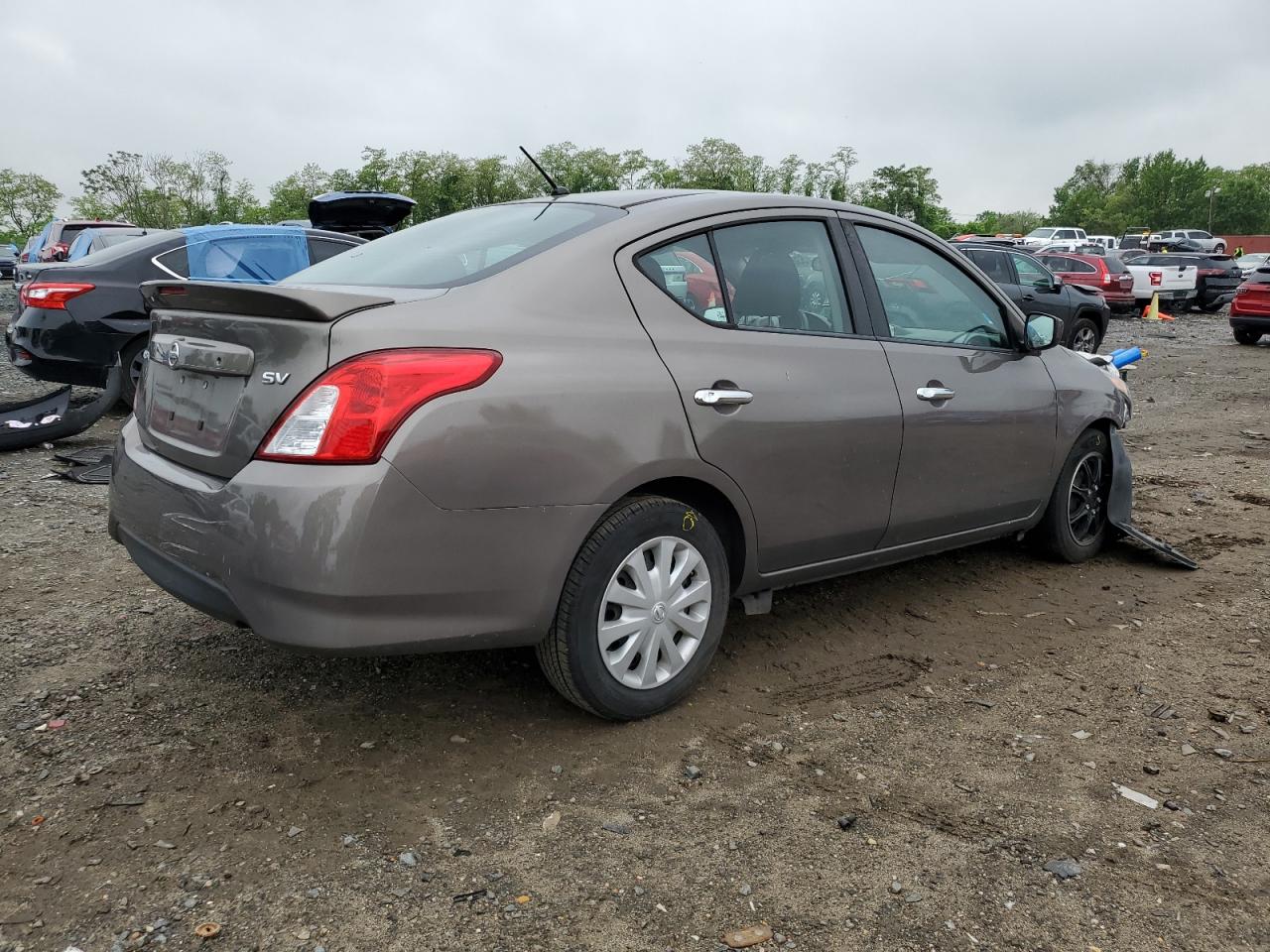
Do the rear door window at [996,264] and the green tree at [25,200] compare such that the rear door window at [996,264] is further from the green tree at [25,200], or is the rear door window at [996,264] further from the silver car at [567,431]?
the green tree at [25,200]

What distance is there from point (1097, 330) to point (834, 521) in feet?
47.9

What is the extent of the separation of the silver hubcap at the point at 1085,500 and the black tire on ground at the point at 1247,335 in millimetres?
15232

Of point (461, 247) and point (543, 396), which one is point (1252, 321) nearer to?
point (461, 247)

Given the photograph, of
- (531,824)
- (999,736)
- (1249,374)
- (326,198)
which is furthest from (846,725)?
(1249,374)

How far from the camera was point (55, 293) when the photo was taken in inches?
310

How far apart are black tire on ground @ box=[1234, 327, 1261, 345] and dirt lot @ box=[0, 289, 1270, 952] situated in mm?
15633

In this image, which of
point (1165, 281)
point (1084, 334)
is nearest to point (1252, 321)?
point (1084, 334)

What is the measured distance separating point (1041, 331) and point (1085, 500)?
967mm

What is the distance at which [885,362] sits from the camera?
370cm

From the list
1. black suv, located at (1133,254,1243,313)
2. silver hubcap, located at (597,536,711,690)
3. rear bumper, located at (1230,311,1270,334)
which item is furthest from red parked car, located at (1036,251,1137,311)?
silver hubcap, located at (597,536,711,690)

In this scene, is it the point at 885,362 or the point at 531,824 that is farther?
the point at 885,362

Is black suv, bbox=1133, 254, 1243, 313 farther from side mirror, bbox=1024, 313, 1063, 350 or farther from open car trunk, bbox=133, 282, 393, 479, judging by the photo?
open car trunk, bbox=133, 282, 393, 479

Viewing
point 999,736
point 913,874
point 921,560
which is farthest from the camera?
point 921,560

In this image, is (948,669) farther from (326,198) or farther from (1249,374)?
(1249,374)
